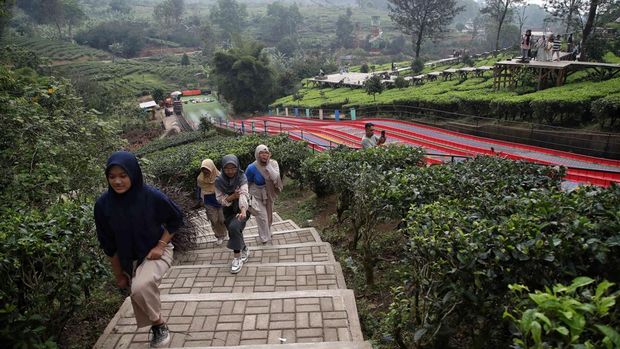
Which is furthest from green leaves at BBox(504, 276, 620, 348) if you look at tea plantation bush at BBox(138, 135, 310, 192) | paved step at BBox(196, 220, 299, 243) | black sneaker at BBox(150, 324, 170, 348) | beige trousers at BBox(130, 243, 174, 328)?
tea plantation bush at BBox(138, 135, 310, 192)

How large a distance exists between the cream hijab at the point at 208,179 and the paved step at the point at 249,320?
6.17 ft

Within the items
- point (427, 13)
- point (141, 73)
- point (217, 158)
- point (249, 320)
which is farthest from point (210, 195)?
point (141, 73)

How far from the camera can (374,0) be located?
15275cm

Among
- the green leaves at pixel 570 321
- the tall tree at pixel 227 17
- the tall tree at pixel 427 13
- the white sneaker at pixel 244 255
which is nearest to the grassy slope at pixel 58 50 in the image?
the tall tree at pixel 227 17

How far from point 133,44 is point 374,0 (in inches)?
4101

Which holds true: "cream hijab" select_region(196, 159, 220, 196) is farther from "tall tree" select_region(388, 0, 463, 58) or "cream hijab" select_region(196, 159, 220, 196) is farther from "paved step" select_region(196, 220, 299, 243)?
"tall tree" select_region(388, 0, 463, 58)

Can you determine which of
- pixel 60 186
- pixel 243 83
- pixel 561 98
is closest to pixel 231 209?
pixel 60 186

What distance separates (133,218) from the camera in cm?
309

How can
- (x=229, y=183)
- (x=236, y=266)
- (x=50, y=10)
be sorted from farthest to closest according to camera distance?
(x=50, y=10), (x=229, y=183), (x=236, y=266)

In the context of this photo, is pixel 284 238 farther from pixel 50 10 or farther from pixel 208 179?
pixel 50 10

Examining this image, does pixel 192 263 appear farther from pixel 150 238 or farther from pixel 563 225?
pixel 563 225

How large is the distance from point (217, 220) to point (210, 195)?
1.55 ft

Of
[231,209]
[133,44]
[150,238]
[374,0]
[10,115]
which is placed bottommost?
[231,209]

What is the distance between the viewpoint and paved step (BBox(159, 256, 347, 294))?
440 cm
